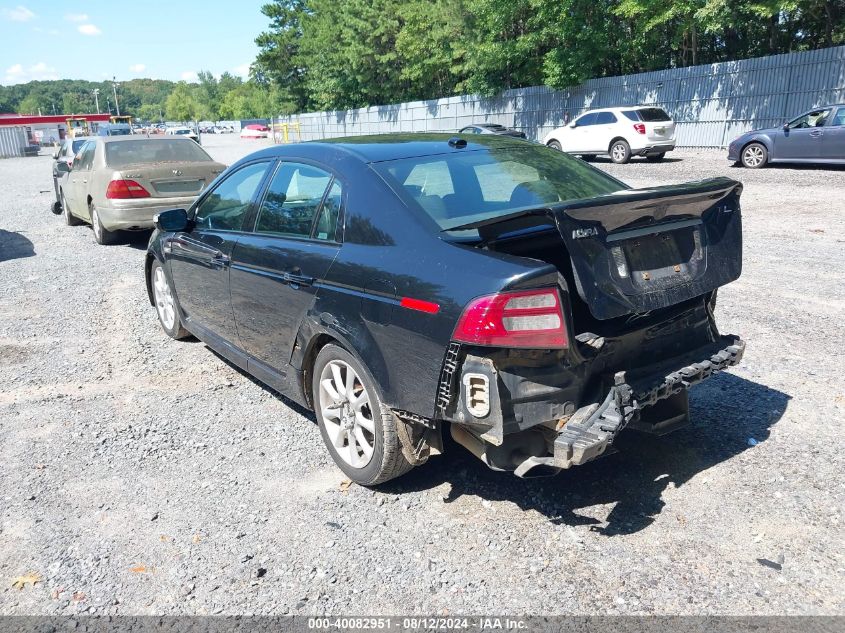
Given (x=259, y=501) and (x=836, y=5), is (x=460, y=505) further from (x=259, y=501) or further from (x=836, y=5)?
(x=836, y=5)

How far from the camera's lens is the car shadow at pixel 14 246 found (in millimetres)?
10820

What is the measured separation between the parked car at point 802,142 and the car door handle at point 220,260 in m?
16.6

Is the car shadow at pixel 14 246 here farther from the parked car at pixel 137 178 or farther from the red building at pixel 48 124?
the red building at pixel 48 124

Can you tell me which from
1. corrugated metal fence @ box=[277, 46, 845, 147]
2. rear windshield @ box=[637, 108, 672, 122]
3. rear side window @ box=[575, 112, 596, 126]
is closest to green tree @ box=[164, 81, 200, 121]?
corrugated metal fence @ box=[277, 46, 845, 147]

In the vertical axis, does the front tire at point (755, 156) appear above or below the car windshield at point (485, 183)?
below

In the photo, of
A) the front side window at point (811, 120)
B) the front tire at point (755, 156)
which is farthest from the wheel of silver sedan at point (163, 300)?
the front tire at point (755, 156)

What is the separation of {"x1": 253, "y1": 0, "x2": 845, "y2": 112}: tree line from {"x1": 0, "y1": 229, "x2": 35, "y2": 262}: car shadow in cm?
2141

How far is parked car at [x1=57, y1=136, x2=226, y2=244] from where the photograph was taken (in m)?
10.2

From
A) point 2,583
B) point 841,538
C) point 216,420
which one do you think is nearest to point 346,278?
point 216,420

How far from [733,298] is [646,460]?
3639mm

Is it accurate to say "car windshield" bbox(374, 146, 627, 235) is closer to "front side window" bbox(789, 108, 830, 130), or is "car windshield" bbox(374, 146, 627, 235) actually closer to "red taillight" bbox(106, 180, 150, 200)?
"red taillight" bbox(106, 180, 150, 200)

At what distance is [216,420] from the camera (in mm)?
4625

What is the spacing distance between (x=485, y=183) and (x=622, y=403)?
151cm

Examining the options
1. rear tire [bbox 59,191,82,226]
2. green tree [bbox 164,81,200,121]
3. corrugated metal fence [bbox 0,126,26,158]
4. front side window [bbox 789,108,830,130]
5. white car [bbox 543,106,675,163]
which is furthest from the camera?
green tree [bbox 164,81,200,121]
